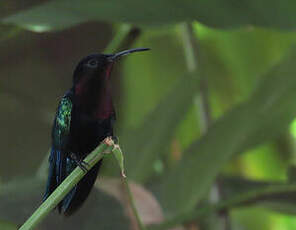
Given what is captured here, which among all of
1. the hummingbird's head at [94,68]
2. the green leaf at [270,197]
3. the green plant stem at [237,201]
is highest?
the hummingbird's head at [94,68]

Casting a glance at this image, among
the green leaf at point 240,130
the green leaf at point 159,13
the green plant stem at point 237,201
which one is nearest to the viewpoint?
the green leaf at point 159,13

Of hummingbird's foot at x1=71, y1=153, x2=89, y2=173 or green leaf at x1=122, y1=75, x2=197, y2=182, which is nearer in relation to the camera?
hummingbird's foot at x1=71, y1=153, x2=89, y2=173

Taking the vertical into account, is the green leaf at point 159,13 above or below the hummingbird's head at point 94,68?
above

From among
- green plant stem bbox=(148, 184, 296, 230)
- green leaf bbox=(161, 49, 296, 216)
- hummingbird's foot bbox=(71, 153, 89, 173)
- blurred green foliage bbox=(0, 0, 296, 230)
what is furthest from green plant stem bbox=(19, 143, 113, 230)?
green leaf bbox=(161, 49, 296, 216)

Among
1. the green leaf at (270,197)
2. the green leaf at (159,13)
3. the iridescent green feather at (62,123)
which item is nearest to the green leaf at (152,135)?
the green leaf at (270,197)

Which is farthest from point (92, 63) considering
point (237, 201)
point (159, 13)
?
point (237, 201)

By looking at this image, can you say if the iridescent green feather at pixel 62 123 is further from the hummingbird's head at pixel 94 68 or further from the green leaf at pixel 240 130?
the green leaf at pixel 240 130

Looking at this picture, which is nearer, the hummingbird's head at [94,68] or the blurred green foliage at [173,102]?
the hummingbird's head at [94,68]

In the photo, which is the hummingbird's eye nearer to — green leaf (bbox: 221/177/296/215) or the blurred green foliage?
the blurred green foliage

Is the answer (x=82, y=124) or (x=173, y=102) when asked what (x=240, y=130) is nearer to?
(x=173, y=102)

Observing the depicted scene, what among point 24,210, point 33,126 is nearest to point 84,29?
point 33,126
